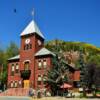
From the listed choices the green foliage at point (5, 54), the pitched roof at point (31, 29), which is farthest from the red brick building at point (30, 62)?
the green foliage at point (5, 54)

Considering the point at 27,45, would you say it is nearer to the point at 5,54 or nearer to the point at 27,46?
the point at 27,46

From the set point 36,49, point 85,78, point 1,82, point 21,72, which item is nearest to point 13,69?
point 21,72

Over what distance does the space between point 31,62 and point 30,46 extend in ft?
12.5

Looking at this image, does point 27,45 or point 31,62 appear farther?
point 27,45

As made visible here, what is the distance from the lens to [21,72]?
5991 centimetres

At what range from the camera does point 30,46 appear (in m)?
60.7

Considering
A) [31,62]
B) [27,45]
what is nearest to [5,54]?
[27,45]

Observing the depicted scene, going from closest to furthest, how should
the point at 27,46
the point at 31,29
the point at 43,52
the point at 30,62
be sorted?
the point at 43,52 < the point at 30,62 < the point at 27,46 < the point at 31,29

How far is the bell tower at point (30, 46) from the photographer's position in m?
59.5

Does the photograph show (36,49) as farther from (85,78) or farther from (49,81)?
(85,78)

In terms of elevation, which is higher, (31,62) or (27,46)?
(27,46)

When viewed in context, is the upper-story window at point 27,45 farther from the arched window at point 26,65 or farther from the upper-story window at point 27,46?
the arched window at point 26,65

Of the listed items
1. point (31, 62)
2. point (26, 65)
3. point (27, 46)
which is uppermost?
point (27, 46)

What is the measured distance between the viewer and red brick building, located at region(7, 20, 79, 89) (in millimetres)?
57513
